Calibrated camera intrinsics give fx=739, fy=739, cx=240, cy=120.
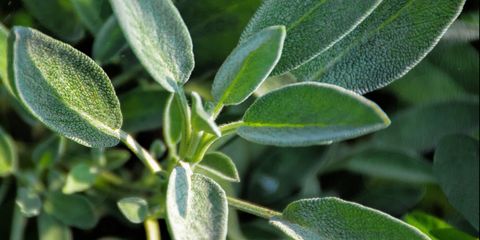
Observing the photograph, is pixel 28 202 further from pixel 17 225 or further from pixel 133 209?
pixel 133 209

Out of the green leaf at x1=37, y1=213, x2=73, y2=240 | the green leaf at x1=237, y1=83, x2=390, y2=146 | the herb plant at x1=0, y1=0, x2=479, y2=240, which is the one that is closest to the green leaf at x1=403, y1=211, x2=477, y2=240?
the herb plant at x1=0, y1=0, x2=479, y2=240

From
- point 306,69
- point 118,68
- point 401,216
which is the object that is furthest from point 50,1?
point 401,216

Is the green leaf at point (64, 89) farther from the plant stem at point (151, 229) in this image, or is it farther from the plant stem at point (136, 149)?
the plant stem at point (151, 229)

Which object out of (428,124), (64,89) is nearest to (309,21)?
(64,89)

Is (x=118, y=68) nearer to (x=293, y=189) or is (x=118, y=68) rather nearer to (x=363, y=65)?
(x=293, y=189)

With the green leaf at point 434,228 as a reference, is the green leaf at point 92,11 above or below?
above

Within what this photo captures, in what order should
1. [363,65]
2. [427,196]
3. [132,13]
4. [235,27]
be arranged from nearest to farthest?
[132,13] → [363,65] → [235,27] → [427,196]

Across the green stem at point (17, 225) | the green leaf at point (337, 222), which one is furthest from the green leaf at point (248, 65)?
the green stem at point (17, 225)
